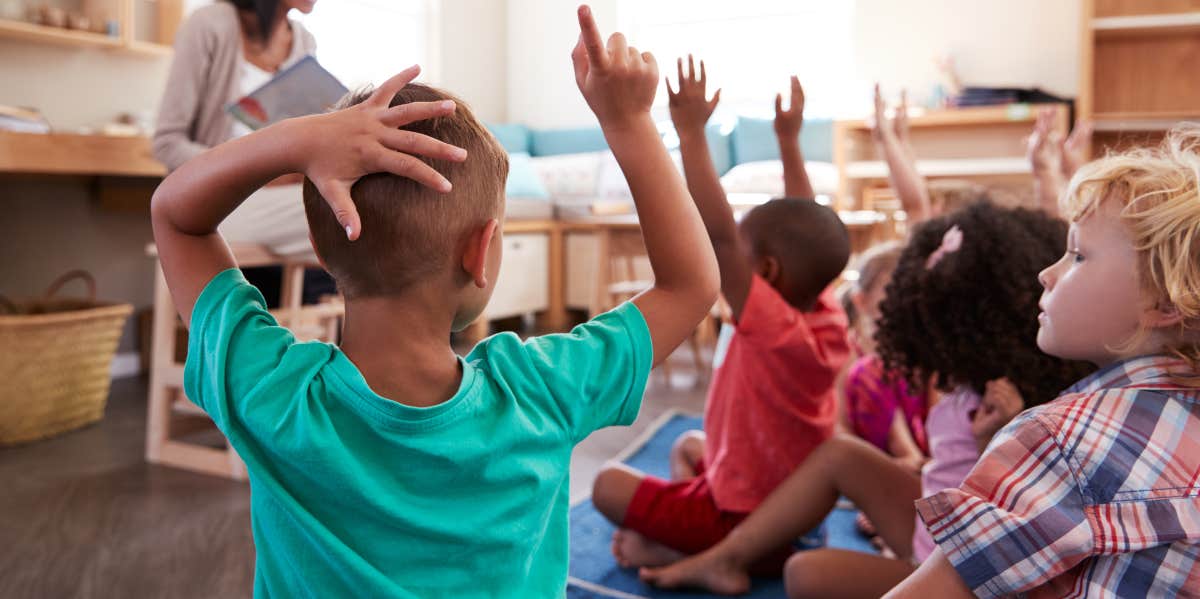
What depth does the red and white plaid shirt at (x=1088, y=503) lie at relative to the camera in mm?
636

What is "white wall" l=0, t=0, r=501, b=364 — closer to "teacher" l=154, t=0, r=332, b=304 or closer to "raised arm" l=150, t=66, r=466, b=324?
"teacher" l=154, t=0, r=332, b=304

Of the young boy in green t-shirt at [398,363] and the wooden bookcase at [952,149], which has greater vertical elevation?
the wooden bookcase at [952,149]

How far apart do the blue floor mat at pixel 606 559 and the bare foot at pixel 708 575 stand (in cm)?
2

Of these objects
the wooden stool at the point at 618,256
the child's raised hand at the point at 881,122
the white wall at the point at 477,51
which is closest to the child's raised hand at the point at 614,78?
the child's raised hand at the point at 881,122

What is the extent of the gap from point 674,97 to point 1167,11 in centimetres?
383

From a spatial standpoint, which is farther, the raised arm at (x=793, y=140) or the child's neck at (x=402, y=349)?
the raised arm at (x=793, y=140)

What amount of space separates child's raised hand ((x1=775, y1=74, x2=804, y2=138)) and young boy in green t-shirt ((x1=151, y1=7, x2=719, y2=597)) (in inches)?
26.1

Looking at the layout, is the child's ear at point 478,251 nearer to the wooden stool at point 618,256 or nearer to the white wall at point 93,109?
the white wall at point 93,109

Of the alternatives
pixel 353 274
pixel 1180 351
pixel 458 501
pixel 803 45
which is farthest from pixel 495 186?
pixel 803 45

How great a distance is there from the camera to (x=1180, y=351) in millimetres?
705

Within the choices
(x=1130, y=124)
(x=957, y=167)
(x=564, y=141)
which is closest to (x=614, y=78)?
(x=957, y=167)

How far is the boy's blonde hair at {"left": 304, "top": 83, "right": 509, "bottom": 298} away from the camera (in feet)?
1.99

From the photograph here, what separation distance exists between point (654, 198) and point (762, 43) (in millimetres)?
3228

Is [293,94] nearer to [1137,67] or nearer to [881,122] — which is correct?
[881,122]
